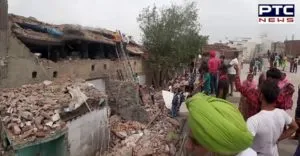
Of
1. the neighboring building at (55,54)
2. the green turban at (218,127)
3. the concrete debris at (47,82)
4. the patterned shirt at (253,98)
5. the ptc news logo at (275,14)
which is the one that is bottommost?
the concrete debris at (47,82)

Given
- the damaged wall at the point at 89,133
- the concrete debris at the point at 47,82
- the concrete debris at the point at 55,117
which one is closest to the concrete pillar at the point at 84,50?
the concrete debris at the point at 47,82

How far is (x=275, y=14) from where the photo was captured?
1456 cm

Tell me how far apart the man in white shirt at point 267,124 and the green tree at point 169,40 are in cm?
2288

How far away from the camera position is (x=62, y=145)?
396 inches

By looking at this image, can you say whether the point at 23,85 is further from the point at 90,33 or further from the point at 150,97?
the point at 150,97

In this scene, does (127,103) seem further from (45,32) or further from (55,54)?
(45,32)

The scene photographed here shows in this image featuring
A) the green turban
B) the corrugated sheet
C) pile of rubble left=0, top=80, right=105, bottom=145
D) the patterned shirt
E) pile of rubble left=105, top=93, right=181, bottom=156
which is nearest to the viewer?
the green turban

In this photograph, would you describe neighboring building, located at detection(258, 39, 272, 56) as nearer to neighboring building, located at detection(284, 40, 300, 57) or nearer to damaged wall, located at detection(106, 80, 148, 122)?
neighboring building, located at detection(284, 40, 300, 57)

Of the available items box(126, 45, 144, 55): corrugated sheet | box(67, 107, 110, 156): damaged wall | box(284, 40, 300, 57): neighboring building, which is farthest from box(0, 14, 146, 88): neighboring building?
box(284, 40, 300, 57): neighboring building

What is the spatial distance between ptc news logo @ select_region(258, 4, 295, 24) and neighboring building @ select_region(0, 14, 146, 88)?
6.95 m

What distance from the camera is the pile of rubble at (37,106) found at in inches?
376

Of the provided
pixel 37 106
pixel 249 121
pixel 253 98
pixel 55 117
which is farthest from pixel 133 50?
pixel 249 121

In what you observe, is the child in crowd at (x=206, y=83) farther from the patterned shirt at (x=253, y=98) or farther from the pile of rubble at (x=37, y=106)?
the patterned shirt at (x=253, y=98)

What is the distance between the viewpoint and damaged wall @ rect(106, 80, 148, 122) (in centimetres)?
1594
